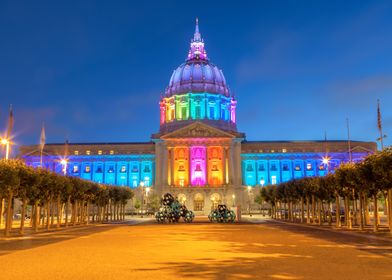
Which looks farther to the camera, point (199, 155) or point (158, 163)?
point (199, 155)

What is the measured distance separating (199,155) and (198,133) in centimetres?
712

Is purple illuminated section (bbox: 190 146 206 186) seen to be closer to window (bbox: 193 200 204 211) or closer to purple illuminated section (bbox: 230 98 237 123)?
window (bbox: 193 200 204 211)

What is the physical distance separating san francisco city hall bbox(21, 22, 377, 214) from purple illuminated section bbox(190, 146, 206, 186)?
310mm

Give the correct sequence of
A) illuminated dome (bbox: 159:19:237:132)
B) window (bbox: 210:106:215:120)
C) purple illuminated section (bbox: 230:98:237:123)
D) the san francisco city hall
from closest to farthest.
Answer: the san francisco city hall
illuminated dome (bbox: 159:19:237:132)
window (bbox: 210:106:215:120)
purple illuminated section (bbox: 230:98:237:123)

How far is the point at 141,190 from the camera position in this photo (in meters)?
137

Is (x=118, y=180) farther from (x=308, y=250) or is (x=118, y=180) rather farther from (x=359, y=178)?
(x=308, y=250)

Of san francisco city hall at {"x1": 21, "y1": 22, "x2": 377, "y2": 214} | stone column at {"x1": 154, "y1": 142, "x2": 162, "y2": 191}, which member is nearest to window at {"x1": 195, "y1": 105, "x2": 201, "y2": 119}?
san francisco city hall at {"x1": 21, "y1": 22, "x2": 377, "y2": 214}

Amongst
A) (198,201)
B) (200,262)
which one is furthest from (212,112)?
(200,262)

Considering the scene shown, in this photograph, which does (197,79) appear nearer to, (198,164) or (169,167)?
(198,164)

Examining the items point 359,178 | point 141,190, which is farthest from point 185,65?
point 359,178

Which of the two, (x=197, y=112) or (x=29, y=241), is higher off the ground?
(x=197, y=112)

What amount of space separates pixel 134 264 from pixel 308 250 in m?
10.7

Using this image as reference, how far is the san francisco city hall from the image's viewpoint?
138m

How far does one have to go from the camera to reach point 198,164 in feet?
469
